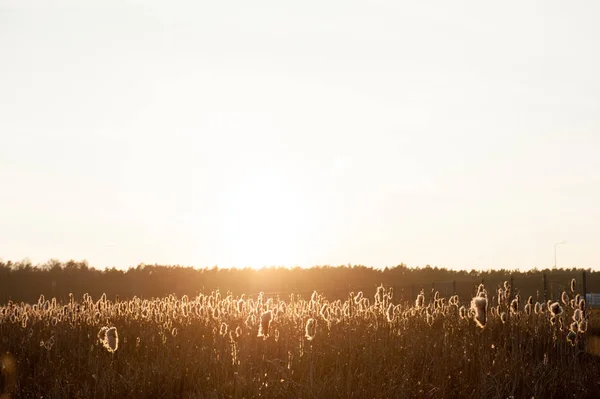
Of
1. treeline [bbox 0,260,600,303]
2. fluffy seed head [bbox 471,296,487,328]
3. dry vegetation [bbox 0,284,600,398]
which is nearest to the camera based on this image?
dry vegetation [bbox 0,284,600,398]

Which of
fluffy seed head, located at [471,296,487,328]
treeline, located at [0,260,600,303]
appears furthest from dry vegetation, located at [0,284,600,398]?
treeline, located at [0,260,600,303]

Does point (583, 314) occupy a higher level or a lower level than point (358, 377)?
higher

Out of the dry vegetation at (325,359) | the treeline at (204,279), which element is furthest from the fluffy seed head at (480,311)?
the treeline at (204,279)

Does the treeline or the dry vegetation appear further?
the treeline

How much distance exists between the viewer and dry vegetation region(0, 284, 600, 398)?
6.93 meters

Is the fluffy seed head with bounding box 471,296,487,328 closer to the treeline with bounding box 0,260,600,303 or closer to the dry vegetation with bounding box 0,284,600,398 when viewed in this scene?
the dry vegetation with bounding box 0,284,600,398

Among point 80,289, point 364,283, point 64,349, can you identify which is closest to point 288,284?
point 364,283

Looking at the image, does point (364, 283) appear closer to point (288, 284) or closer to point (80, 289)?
point (288, 284)

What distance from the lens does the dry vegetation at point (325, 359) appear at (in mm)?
6930

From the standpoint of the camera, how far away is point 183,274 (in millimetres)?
57031

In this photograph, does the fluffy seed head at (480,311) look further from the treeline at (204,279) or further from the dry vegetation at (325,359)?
the treeline at (204,279)

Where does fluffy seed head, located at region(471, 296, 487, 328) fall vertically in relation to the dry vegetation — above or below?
above

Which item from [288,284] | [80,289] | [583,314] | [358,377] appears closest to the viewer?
[358,377]

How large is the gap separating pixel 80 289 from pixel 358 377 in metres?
52.2
